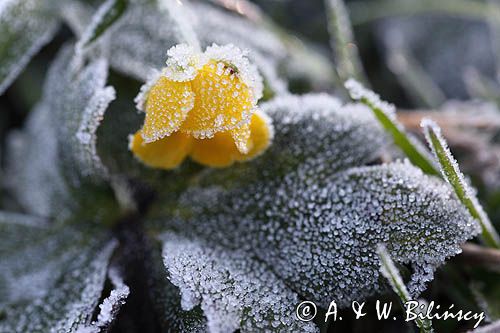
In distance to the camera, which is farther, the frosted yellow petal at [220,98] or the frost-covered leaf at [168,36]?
the frost-covered leaf at [168,36]

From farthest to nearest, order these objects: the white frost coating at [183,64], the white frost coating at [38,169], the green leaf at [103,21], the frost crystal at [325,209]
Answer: the white frost coating at [38,169] < the green leaf at [103,21] < the frost crystal at [325,209] < the white frost coating at [183,64]

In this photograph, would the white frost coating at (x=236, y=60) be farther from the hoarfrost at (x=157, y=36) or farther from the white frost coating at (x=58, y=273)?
the white frost coating at (x=58, y=273)

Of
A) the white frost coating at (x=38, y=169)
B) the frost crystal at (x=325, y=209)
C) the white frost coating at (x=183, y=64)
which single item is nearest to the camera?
the white frost coating at (x=183, y=64)

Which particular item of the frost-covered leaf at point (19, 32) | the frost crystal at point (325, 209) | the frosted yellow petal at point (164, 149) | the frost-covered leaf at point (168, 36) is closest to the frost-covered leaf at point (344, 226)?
the frost crystal at point (325, 209)

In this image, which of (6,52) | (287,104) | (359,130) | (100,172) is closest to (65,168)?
(100,172)

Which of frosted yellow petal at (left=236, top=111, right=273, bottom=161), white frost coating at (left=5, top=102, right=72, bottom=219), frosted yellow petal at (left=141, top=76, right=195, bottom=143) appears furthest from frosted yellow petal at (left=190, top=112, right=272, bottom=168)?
white frost coating at (left=5, top=102, right=72, bottom=219)

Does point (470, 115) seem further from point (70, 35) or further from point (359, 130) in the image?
point (70, 35)
